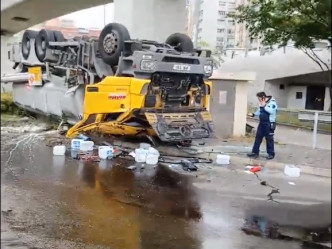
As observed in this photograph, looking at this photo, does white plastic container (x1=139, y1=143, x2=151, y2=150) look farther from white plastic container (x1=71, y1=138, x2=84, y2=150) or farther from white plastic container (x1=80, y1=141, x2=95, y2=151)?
white plastic container (x1=71, y1=138, x2=84, y2=150)

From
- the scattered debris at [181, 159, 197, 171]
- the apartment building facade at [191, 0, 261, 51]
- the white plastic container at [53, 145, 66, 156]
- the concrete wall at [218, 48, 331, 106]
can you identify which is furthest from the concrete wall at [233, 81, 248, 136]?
the white plastic container at [53, 145, 66, 156]

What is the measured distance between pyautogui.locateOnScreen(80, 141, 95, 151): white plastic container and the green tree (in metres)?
3.09

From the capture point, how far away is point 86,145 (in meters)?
4.79

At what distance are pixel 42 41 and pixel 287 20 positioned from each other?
3.70 ft

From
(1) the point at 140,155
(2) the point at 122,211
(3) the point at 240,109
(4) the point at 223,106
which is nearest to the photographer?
(3) the point at 240,109

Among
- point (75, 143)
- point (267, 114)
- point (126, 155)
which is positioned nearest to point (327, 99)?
point (267, 114)

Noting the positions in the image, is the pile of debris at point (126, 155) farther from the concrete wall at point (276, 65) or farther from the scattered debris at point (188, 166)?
the concrete wall at point (276, 65)

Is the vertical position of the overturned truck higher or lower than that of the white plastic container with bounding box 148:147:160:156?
higher

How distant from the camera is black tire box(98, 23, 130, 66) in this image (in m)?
2.36

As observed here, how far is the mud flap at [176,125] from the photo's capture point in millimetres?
4918

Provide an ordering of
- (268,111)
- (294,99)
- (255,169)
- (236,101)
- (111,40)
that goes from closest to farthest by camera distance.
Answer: (294,99), (268,111), (236,101), (111,40), (255,169)

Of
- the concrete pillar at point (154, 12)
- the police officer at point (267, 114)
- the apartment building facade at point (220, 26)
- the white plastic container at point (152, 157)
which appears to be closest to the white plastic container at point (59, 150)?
the white plastic container at point (152, 157)

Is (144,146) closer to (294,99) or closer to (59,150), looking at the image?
(59,150)

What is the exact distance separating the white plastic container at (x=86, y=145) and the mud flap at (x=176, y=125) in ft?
2.05
